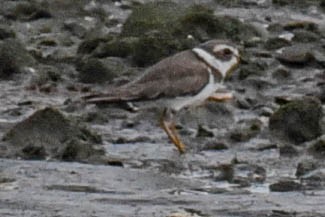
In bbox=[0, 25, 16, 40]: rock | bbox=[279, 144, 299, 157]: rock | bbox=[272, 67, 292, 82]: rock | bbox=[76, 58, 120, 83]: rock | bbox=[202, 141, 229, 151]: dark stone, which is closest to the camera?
bbox=[279, 144, 299, 157]: rock

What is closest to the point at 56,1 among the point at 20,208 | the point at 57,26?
the point at 57,26

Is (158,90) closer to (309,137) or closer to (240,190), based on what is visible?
(309,137)

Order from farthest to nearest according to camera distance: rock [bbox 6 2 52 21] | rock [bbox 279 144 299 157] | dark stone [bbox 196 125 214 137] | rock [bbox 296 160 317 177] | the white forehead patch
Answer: rock [bbox 6 2 52 21] < the white forehead patch < dark stone [bbox 196 125 214 137] < rock [bbox 279 144 299 157] < rock [bbox 296 160 317 177]

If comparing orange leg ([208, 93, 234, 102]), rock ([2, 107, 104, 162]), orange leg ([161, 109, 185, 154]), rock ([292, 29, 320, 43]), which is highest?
A: rock ([2, 107, 104, 162])

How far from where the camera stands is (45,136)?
1234 cm

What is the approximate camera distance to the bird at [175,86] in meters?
12.9

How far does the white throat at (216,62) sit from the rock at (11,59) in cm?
248

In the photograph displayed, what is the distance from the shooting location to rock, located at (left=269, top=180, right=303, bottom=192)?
432 inches

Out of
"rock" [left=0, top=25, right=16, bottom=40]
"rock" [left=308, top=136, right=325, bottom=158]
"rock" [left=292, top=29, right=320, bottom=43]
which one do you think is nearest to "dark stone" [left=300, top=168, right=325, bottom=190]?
"rock" [left=308, top=136, right=325, bottom=158]

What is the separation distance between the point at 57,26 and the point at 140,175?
6.49 metres

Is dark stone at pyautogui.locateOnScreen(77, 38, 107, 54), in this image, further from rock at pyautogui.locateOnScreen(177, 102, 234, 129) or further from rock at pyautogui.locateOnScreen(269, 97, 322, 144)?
rock at pyautogui.locateOnScreen(269, 97, 322, 144)

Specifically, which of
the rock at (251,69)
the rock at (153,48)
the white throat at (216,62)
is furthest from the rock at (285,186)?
the rock at (153,48)

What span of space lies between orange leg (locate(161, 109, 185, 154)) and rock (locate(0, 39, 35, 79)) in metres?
2.66

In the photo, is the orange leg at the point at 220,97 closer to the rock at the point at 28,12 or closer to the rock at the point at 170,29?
the rock at the point at 170,29
